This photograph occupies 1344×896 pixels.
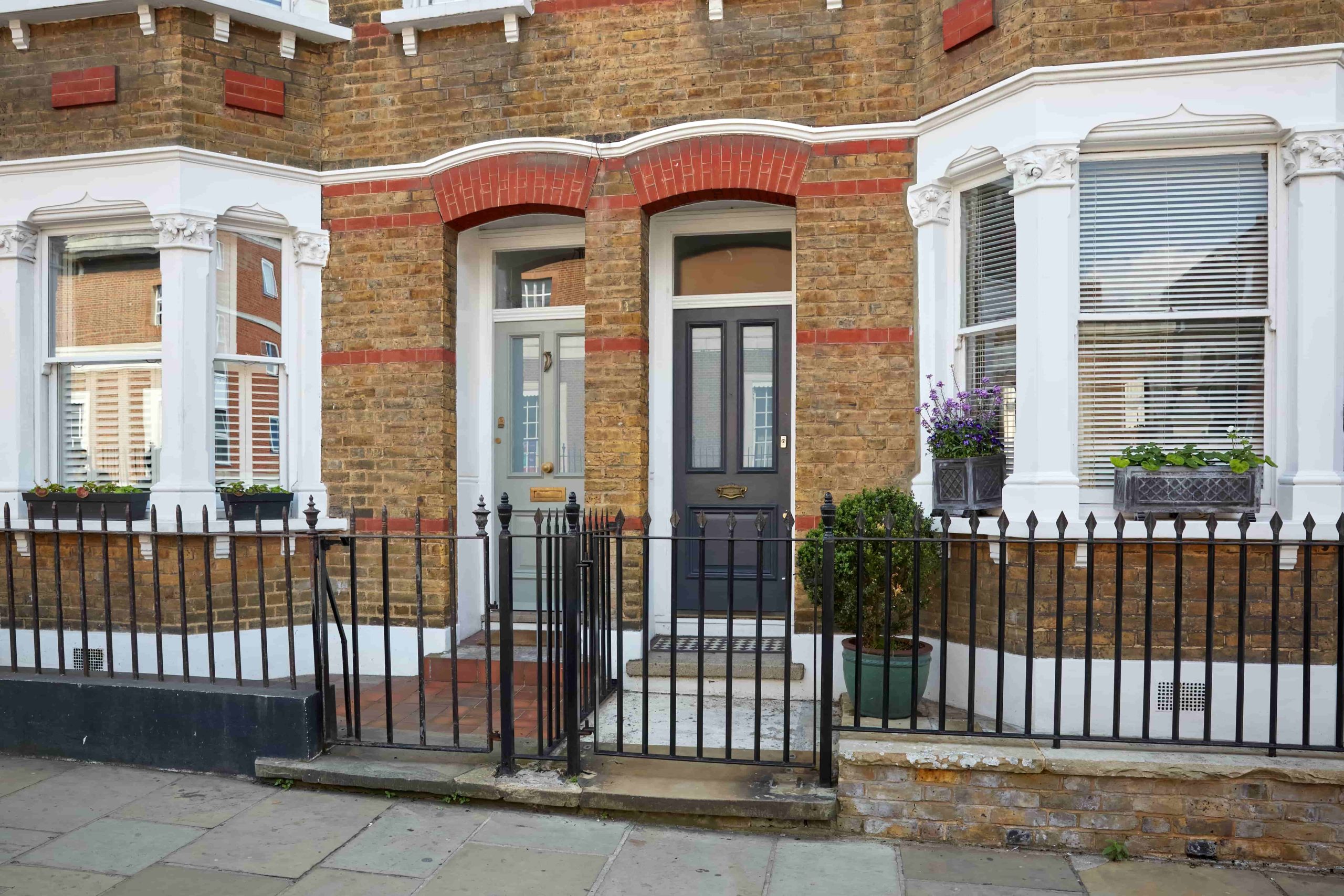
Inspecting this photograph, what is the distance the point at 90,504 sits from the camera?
6.39 meters

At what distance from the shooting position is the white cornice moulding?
250 inches

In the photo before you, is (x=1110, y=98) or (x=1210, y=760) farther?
(x=1110, y=98)

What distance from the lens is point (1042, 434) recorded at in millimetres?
5258

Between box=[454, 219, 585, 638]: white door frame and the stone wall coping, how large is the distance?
3.64 metres

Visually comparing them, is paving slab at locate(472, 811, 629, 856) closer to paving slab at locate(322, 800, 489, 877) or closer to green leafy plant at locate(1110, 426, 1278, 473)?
paving slab at locate(322, 800, 489, 877)

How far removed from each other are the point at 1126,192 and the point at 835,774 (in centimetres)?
356

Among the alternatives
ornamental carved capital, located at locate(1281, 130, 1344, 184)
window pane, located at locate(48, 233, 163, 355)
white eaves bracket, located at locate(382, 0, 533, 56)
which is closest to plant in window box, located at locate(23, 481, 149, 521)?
window pane, located at locate(48, 233, 163, 355)

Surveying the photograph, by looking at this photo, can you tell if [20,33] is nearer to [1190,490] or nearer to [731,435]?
[731,435]

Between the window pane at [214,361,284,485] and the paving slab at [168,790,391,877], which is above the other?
the window pane at [214,361,284,485]

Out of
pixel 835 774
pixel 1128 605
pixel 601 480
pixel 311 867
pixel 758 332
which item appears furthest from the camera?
pixel 758 332

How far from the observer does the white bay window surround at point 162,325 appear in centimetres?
645

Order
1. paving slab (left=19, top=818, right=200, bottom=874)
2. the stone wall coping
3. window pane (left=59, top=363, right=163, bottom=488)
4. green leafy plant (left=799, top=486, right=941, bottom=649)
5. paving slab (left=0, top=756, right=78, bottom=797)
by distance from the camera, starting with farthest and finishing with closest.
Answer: window pane (left=59, top=363, right=163, bottom=488) < green leafy plant (left=799, top=486, right=941, bottom=649) < paving slab (left=0, top=756, right=78, bottom=797) < the stone wall coping < paving slab (left=19, top=818, right=200, bottom=874)

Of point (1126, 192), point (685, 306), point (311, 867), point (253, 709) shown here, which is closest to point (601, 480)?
point (685, 306)

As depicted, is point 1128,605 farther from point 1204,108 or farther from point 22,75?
point 22,75
